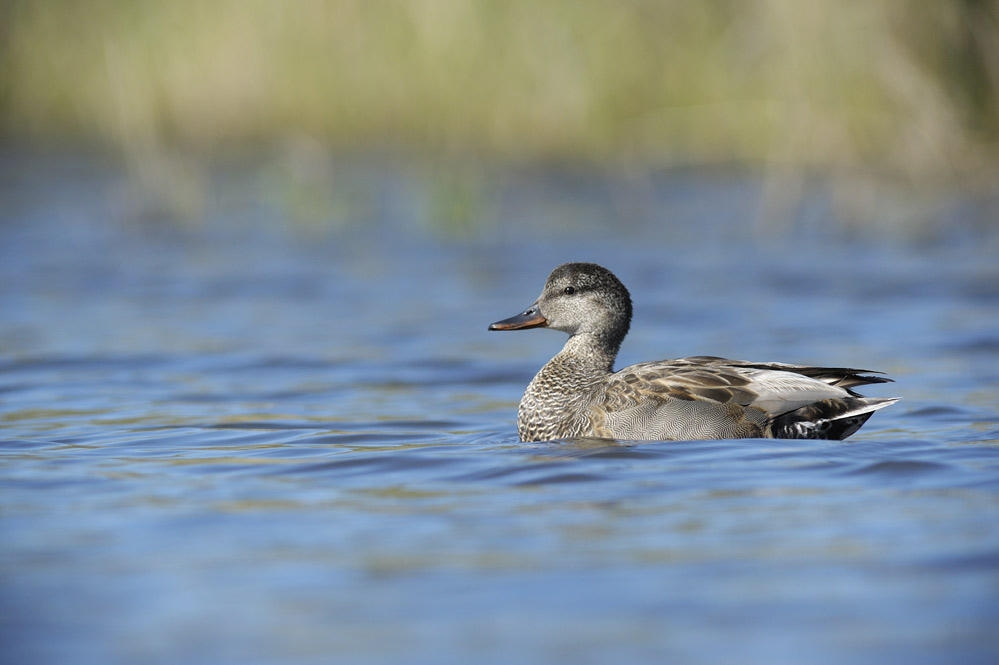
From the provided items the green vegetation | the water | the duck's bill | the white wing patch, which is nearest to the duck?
the white wing patch

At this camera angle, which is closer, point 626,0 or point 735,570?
point 735,570

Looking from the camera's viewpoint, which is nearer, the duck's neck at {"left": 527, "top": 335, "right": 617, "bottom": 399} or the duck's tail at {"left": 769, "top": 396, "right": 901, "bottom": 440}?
the duck's tail at {"left": 769, "top": 396, "right": 901, "bottom": 440}

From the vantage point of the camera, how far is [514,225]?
14.6 m

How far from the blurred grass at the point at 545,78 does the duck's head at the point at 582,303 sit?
4755 millimetres

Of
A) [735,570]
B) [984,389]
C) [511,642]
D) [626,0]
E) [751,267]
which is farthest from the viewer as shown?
[626,0]

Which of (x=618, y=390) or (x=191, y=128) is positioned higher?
(x=191, y=128)

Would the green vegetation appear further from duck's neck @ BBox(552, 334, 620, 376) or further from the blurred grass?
duck's neck @ BBox(552, 334, 620, 376)

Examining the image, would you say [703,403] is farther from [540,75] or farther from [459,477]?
[540,75]

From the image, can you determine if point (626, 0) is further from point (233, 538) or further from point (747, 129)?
point (233, 538)

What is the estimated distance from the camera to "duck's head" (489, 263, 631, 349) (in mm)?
7441

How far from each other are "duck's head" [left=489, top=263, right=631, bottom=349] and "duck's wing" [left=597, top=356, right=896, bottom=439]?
94cm

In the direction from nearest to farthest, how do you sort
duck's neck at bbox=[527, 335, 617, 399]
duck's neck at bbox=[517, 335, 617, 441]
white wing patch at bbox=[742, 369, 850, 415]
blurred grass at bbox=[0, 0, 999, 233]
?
white wing patch at bbox=[742, 369, 850, 415]
duck's neck at bbox=[517, 335, 617, 441]
duck's neck at bbox=[527, 335, 617, 399]
blurred grass at bbox=[0, 0, 999, 233]

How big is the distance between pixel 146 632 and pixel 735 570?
1.65 metres

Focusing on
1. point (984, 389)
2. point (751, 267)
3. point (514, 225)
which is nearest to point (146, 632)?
point (984, 389)
